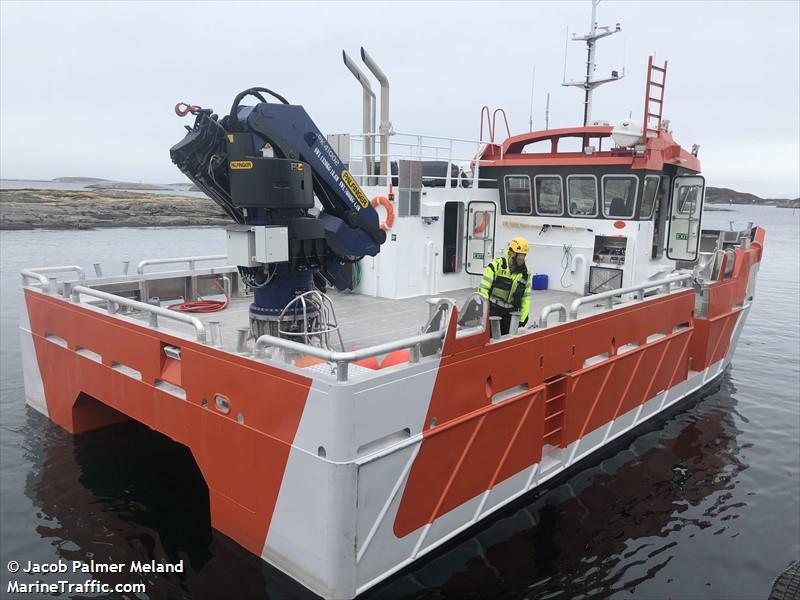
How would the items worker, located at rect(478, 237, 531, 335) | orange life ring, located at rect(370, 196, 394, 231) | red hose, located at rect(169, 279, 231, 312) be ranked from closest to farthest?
worker, located at rect(478, 237, 531, 335) → red hose, located at rect(169, 279, 231, 312) → orange life ring, located at rect(370, 196, 394, 231)

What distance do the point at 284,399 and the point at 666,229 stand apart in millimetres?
8040

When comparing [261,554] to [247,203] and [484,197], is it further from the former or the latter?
[484,197]

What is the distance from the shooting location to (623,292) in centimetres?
643

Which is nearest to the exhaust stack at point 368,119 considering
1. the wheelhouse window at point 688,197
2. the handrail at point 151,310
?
the handrail at point 151,310

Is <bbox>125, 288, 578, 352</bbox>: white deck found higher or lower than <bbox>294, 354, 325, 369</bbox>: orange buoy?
lower

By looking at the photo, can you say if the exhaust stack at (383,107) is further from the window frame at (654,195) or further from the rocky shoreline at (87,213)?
the rocky shoreline at (87,213)

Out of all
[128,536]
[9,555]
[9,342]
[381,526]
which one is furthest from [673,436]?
[9,342]

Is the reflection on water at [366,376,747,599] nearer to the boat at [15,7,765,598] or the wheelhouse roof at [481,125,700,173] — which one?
the boat at [15,7,765,598]

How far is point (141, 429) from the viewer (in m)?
7.35

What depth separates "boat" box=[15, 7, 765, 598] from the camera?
4227 mm

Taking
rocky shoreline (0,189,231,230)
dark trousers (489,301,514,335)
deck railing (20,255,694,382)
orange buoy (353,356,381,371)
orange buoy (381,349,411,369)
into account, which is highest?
deck railing (20,255,694,382)

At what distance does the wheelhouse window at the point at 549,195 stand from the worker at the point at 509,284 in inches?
143

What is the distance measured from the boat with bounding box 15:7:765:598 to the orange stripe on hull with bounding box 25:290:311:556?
0.02 metres

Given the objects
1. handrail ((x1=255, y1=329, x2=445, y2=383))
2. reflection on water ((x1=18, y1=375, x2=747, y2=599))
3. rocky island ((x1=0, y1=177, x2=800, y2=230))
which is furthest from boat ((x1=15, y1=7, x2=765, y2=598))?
rocky island ((x1=0, y1=177, x2=800, y2=230))
